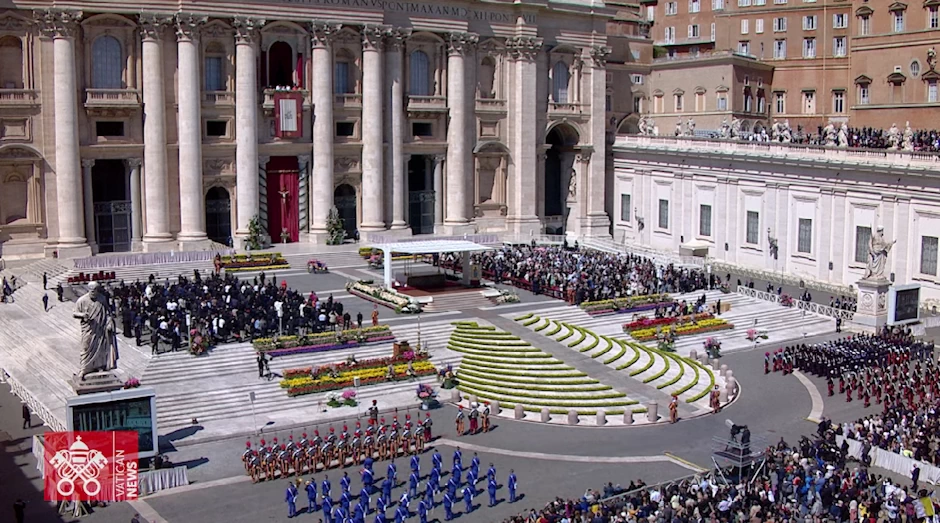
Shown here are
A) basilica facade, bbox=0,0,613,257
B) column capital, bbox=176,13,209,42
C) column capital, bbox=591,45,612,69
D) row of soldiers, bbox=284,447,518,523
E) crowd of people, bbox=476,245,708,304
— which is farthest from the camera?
column capital, bbox=591,45,612,69

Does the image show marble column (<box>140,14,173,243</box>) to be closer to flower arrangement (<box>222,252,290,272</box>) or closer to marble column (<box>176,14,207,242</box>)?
A: marble column (<box>176,14,207,242</box>)

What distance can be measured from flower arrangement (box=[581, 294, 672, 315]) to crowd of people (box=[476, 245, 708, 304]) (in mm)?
1016

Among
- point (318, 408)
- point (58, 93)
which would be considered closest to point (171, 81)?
point (58, 93)

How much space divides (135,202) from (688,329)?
34.6 m

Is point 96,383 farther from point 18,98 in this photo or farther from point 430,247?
point 18,98

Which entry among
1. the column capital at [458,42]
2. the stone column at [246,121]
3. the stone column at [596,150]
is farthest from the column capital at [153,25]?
the stone column at [596,150]

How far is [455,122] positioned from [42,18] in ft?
92.2

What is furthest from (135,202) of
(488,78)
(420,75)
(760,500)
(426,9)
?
(760,500)

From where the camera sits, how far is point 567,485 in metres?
38.2

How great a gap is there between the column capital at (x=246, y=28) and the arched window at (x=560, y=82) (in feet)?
77.6

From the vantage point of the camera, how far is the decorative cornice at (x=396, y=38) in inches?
3046

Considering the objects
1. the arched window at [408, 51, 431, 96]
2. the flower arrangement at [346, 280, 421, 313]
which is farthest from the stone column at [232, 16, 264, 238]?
the flower arrangement at [346, 280, 421, 313]

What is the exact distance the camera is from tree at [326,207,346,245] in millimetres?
75062

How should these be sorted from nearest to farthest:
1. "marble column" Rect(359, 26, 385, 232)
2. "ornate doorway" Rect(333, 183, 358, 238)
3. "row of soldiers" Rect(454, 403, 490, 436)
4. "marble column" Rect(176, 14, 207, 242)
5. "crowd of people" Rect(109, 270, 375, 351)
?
"row of soldiers" Rect(454, 403, 490, 436)
"crowd of people" Rect(109, 270, 375, 351)
"marble column" Rect(176, 14, 207, 242)
"marble column" Rect(359, 26, 385, 232)
"ornate doorway" Rect(333, 183, 358, 238)
